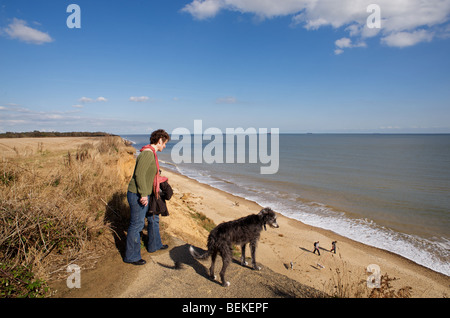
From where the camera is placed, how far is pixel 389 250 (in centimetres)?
924

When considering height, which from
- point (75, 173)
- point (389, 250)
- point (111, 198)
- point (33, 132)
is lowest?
point (389, 250)

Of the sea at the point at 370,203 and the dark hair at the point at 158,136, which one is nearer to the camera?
the dark hair at the point at 158,136

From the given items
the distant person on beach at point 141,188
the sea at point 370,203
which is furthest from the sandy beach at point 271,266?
the sea at point 370,203

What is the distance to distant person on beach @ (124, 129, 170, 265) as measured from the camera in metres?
3.89

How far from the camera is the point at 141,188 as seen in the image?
3.89 metres

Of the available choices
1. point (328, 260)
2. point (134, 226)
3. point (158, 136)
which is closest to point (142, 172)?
point (158, 136)

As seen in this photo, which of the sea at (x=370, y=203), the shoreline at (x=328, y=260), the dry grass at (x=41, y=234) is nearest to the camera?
the dry grass at (x=41, y=234)

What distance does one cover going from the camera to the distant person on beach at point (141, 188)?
3893 mm

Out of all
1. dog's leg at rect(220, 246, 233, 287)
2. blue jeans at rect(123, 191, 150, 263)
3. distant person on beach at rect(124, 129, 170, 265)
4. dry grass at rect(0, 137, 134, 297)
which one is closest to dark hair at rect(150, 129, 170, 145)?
distant person on beach at rect(124, 129, 170, 265)

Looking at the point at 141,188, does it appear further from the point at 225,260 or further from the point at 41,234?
the point at 225,260

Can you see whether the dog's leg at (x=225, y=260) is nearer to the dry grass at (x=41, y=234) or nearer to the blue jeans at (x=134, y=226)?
the blue jeans at (x=134, y=226)
